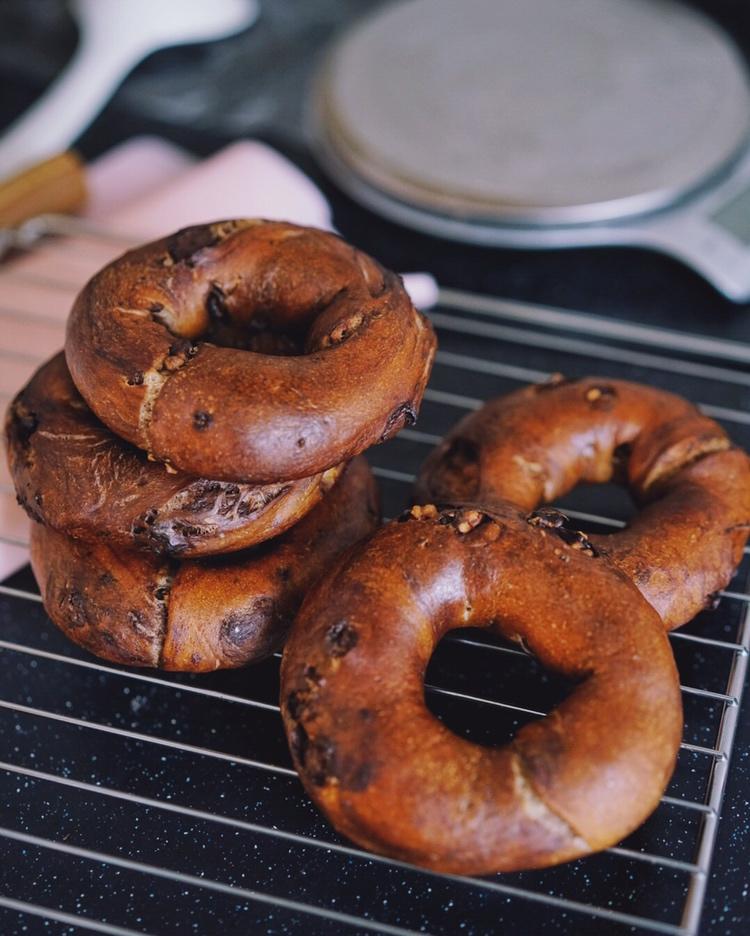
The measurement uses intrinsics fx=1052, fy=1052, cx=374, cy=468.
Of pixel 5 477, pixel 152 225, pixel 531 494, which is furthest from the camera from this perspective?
pixel 152 225

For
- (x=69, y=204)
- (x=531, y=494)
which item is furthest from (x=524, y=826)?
(x=69, y=204)

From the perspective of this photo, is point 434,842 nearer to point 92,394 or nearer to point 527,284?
point 92,394

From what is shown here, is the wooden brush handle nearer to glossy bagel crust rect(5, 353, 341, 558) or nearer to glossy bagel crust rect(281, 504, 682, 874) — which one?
glossy bagel crust rect(5, 353, 341, 558)

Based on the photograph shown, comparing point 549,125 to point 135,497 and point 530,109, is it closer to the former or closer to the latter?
point 530,109

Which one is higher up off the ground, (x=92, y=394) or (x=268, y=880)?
(x=92, y=394)

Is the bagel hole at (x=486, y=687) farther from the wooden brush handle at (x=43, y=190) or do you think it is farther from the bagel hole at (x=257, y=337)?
the wooden brush handle at (x=43, y=190)

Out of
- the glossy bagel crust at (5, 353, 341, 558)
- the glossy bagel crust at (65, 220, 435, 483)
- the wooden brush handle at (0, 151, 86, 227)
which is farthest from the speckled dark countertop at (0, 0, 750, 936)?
the wooden brush handle at (0, 151, 86, 227)
